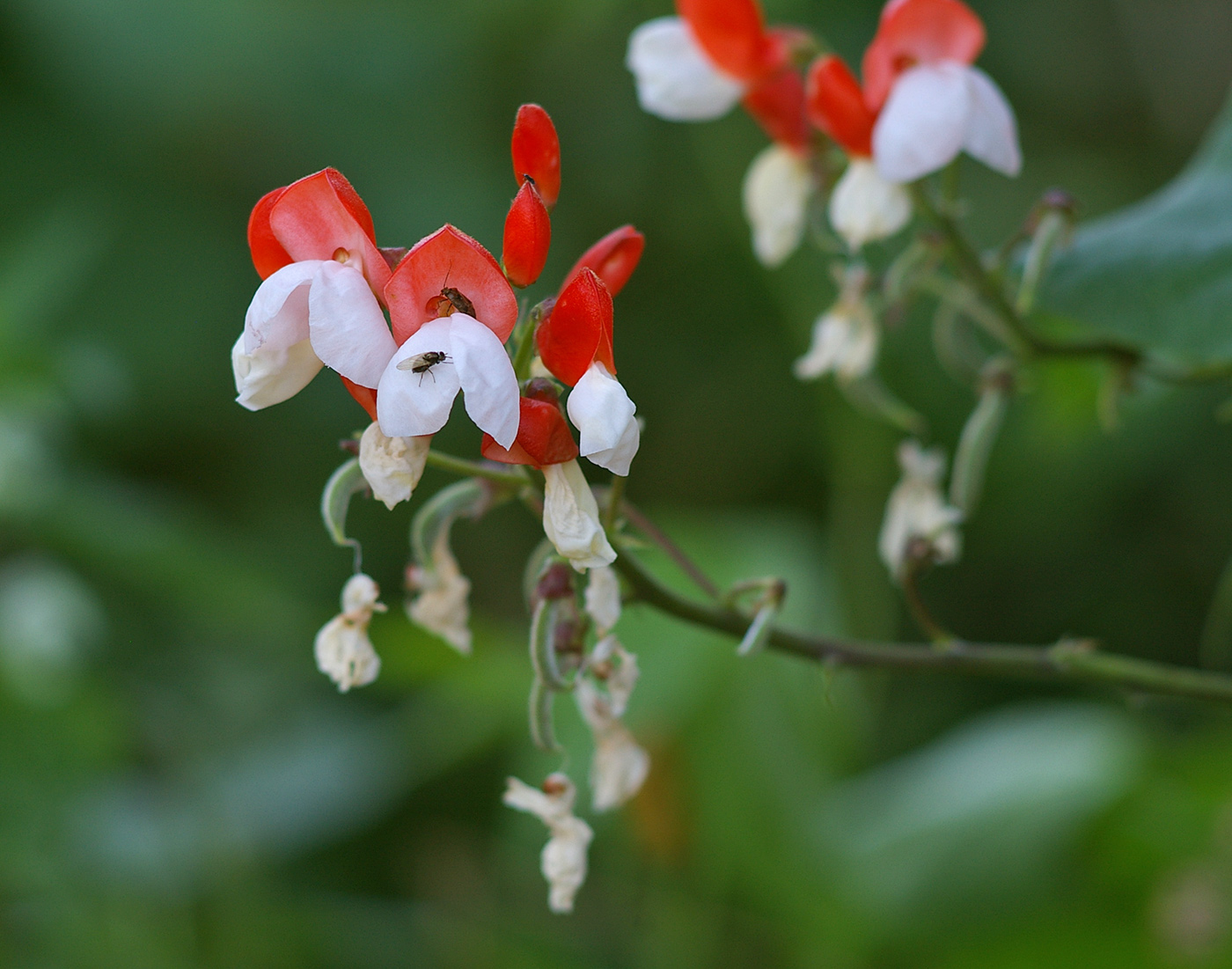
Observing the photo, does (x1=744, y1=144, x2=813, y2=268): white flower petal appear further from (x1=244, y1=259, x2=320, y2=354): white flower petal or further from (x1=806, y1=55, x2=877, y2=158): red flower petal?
(x1=244, y1=259, x2=320, y2=354): white flower petal

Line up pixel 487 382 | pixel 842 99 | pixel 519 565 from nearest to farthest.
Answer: pixel 487 382 → pixel 842 99 → pixel 519 565

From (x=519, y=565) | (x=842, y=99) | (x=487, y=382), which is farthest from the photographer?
(x=519, y=565)

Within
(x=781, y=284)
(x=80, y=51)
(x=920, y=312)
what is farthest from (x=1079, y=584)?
(x=80, y=51)

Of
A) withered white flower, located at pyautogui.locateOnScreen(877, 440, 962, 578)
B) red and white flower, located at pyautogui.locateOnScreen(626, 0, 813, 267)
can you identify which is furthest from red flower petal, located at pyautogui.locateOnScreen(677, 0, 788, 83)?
withered white flower, located at pyautogui.locateOnScreen(877, 440, 962, 578)

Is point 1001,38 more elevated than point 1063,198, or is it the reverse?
point 1063,198

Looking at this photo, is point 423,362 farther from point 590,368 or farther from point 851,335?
point 851,335

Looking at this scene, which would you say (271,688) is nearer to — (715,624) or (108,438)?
(108,438)

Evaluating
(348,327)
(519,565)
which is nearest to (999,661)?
(348,327)
